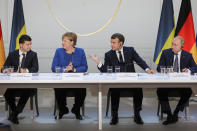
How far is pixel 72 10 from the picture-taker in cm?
721

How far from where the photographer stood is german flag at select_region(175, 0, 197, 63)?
561 centimetres

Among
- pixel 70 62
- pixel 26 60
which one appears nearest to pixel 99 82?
pixel 70 62

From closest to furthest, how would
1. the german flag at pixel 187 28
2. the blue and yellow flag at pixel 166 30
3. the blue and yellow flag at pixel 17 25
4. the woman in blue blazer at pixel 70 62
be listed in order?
1. the woman in blue blazer at pixel 70 62
2. the german flag at pixel 187 28
3. the blue and yellow flag at pixel 166 30
4. the blue and yellow flag at pixel 17 25

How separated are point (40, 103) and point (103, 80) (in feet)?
8.97

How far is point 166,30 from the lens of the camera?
5.92 metres

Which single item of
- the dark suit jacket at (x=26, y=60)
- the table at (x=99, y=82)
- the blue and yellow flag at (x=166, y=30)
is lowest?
the table at (x=99, y=82)

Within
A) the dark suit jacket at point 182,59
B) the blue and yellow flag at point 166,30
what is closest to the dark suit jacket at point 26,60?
the dark suit jacket at point 182,59

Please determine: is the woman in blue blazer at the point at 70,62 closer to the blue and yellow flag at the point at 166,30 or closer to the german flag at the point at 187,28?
the blue and yellow flag at the point at 166,30

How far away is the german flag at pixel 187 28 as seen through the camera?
5.61 m

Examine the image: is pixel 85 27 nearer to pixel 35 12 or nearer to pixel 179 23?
pixel 35 12

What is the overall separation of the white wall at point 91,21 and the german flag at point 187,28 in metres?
1.44

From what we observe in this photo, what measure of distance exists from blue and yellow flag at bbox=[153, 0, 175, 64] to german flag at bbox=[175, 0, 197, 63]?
0.53 ft

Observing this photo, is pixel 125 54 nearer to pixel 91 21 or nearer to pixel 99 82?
pixel 99 82

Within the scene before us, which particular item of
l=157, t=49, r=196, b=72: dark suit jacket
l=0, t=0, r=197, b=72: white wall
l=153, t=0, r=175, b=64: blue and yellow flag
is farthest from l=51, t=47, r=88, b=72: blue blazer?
l=0, t=0, r=197, b=72: white wall
